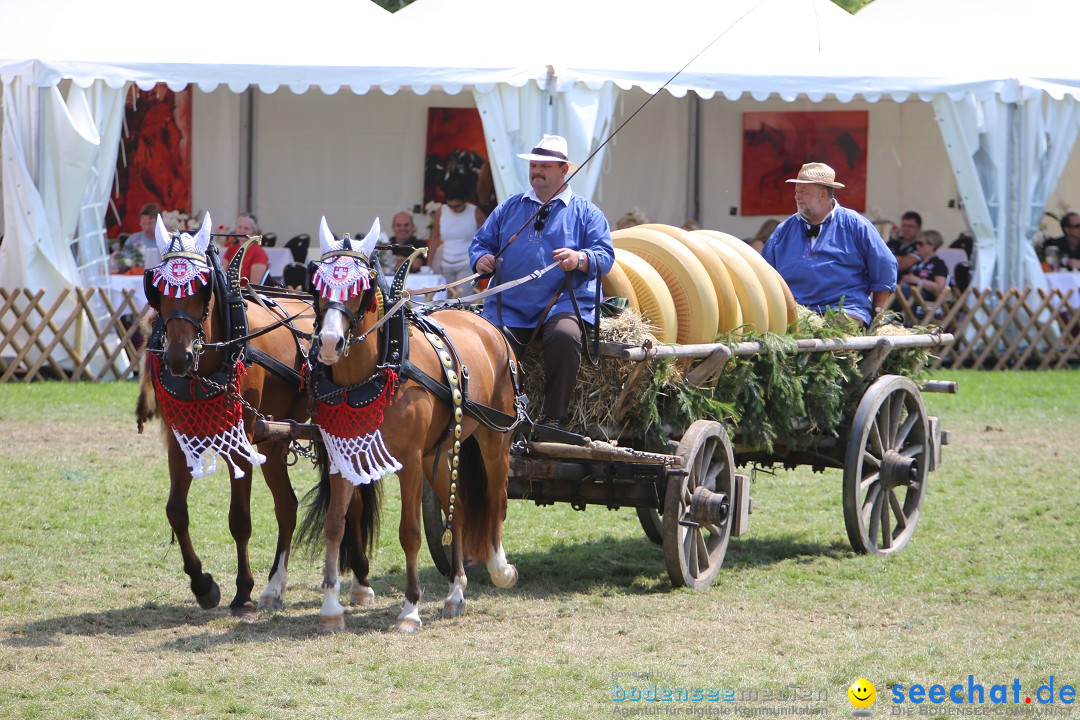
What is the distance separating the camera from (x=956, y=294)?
14.8 meters

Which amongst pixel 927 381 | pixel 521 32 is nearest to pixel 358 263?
pixel 927 381

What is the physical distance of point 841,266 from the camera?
23.9 ft

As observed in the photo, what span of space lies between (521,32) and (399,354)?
9.67m

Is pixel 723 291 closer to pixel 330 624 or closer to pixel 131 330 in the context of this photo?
pixel 330 624

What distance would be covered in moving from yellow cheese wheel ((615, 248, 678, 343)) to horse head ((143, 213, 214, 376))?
1983mm

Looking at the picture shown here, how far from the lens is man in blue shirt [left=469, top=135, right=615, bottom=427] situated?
5832mm

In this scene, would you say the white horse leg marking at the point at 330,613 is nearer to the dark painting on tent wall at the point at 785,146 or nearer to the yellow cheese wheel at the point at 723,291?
the yellow cheese wheel at the point at 723,291

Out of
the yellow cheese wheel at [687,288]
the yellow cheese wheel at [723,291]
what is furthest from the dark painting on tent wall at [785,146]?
the yellow cheese wheel at [687,288]

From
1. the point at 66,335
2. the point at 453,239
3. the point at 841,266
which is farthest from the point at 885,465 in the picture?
the point at 66,335

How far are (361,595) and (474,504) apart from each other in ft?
2.05

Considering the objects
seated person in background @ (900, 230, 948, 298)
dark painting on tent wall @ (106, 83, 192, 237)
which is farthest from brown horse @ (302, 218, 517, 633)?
dark painting on tent wall @ (106, 83, 192, 237)

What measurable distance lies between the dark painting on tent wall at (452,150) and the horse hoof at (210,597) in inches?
462

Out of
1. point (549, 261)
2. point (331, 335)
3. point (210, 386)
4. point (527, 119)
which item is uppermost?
point (527, 119)

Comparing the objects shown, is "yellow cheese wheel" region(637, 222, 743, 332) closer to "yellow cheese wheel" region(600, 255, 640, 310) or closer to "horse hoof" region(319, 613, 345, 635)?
"yellow cheese wheel" region(600, 255, 640, 310)
